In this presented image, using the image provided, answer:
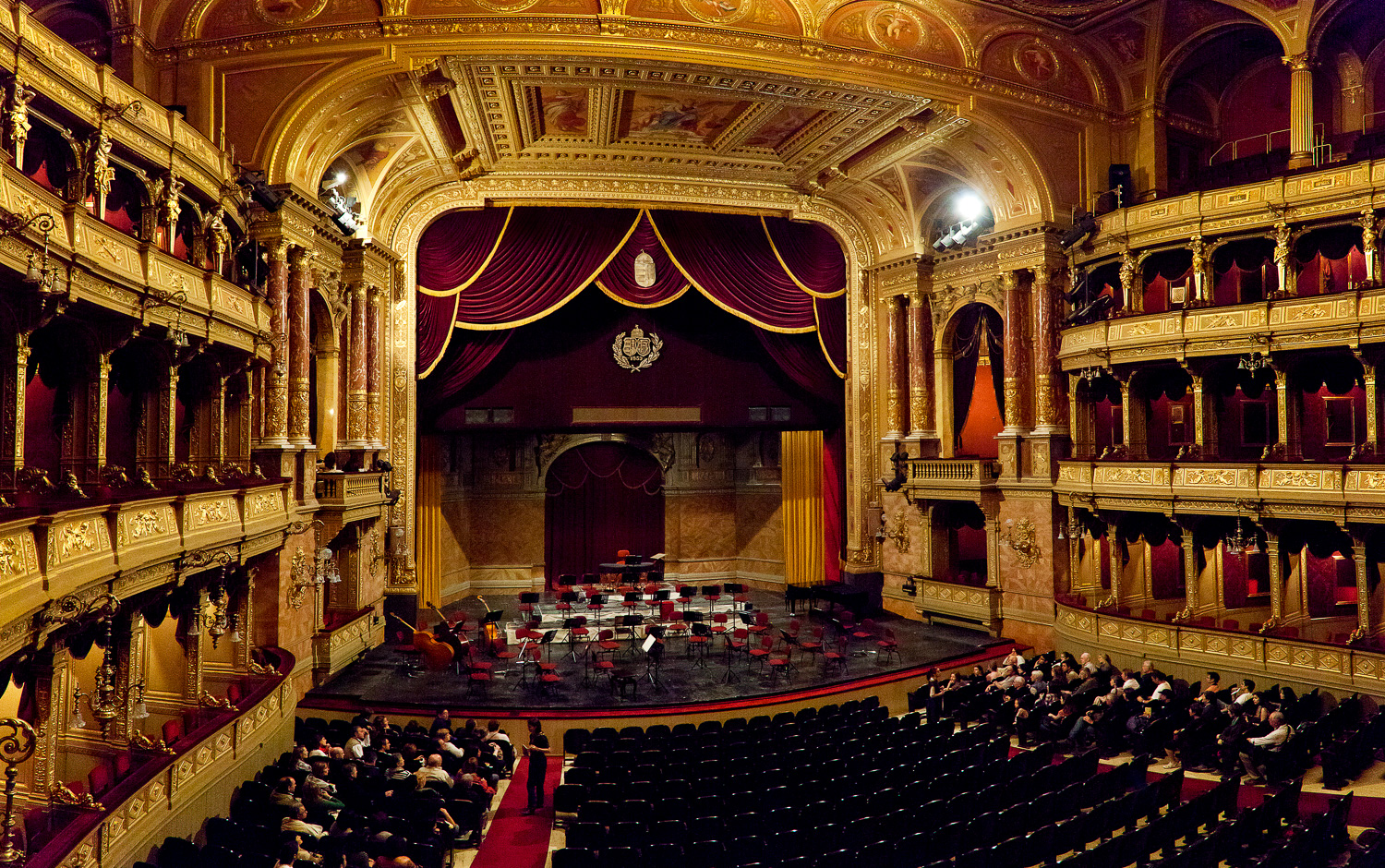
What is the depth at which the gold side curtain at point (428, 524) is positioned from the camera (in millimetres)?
25578

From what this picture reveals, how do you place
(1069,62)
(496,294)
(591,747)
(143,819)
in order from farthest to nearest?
(496,294) < (1069,62) < (591,747) < (143,819)

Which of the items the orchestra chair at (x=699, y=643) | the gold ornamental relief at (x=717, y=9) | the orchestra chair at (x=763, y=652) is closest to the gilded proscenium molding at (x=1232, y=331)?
the orchestra chair at (x=763, y=652)

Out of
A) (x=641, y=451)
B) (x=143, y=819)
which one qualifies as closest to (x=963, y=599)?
(x=641, y=451)

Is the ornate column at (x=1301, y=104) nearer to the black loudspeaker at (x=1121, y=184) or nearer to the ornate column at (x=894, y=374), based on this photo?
the black loudspeaker at (x=1121, y=184)

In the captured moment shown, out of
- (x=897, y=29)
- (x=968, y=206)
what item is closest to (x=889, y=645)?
(x=968, y=206)

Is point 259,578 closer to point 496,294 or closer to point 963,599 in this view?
point 496,294

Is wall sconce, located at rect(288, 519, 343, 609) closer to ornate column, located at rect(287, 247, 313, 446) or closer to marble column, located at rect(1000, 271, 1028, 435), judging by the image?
ornate column, located at rect(287, 247, 313, 446)

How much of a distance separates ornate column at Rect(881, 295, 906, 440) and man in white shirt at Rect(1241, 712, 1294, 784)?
1309 cm

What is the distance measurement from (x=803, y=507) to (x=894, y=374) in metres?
5.35

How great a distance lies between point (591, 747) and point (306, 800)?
165 inches

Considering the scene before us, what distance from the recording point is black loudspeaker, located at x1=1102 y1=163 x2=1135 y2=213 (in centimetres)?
2211

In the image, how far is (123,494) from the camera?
11.3 m

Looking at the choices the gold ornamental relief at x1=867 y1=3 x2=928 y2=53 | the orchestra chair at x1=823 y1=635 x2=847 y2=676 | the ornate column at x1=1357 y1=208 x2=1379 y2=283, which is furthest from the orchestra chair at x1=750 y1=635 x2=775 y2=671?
the ornate column at x1=1357 y1=208 x2=1379 y2=283

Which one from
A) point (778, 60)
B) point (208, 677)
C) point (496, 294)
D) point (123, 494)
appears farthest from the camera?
point (496, 294)
